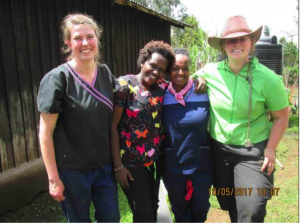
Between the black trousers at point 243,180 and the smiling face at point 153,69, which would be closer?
the black trousers at point 243,180

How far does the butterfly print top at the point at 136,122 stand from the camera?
241cm

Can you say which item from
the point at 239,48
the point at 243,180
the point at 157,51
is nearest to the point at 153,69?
the point at 157,51

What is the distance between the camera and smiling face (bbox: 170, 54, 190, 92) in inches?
102

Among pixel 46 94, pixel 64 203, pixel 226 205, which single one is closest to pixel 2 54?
pixel 46 94

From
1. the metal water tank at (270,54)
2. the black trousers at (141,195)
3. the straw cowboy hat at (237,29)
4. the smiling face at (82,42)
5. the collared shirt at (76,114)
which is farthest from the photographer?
the metal water tank at (270,54)

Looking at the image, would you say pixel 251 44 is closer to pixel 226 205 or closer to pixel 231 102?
pixel 231 102

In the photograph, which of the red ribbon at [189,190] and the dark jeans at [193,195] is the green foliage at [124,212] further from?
the red ribbon at [189,190]

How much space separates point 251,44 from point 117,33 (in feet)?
13.5

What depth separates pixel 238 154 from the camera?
2412 millimetres

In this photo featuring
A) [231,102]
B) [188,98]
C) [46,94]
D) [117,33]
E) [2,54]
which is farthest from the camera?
[117,33]

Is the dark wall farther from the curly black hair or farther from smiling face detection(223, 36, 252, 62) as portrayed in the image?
smiling face detection(223, 36, 252, 62)
